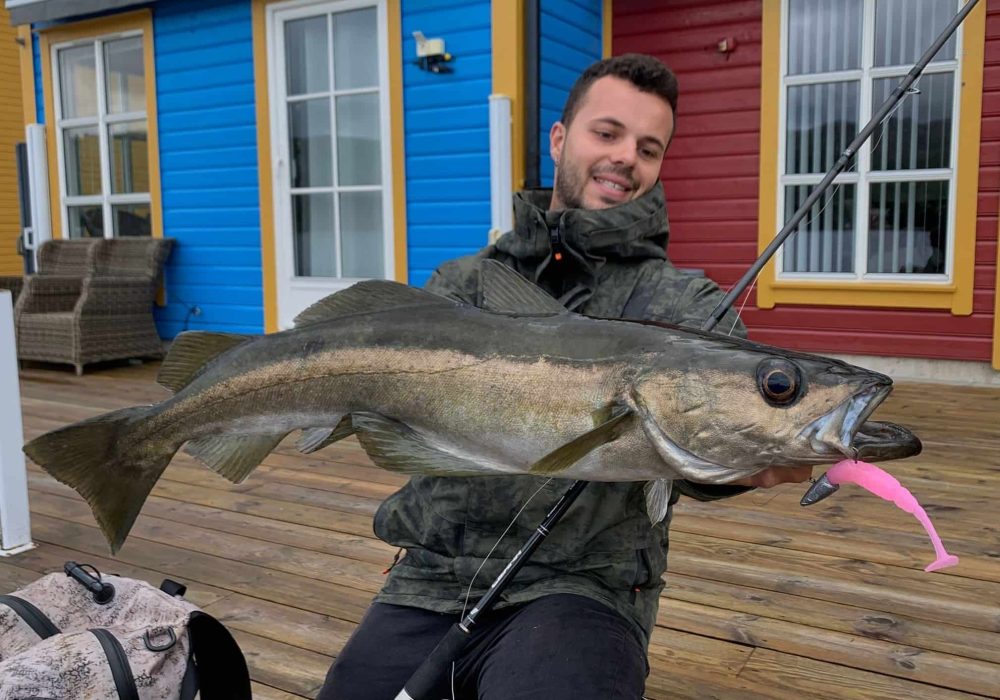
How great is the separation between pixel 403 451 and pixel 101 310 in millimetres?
7363

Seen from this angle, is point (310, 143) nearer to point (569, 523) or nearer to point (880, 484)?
point (569, 523)

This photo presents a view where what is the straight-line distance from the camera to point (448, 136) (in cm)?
699

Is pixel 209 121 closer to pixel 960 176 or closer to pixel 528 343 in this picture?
pixel 960 176

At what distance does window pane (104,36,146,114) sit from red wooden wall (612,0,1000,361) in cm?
494

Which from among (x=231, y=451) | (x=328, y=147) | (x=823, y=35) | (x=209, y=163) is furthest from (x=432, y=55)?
(x=231, y=451)

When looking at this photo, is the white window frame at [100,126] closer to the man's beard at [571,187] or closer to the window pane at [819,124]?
the window pane at [819,124]

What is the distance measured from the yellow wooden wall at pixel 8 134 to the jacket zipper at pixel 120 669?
15.0 m

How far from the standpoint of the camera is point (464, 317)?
149 cm

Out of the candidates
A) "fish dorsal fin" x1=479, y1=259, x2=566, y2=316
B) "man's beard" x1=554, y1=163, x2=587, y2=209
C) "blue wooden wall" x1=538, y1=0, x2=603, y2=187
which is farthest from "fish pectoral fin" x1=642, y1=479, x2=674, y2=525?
"blue wooden wall" x1=538, y1=0, x2=603, y2=187

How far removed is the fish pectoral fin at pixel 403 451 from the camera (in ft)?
4.68

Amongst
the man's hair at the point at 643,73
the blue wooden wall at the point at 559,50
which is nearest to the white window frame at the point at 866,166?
the blue wooden wall at the point at 559,50

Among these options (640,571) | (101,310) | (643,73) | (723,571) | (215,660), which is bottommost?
(723,571)

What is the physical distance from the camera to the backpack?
1707mm

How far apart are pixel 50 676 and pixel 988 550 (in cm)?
317
